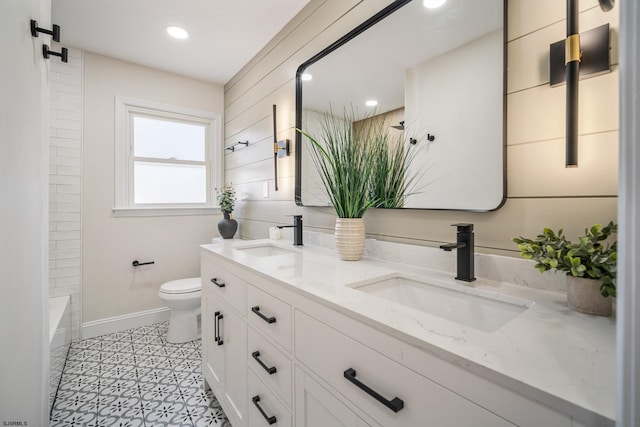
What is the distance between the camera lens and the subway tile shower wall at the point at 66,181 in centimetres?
240

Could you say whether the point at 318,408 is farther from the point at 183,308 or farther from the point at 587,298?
the point at 183,308

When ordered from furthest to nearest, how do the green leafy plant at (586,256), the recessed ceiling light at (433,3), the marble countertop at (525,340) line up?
the recessed ceiling light at (433,3) → the green leafy plant at (586,256) → the marble countertop at (525,340)

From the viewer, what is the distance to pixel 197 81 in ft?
10.2

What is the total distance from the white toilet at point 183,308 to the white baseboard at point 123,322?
1.62 feet

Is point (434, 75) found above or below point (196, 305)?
above

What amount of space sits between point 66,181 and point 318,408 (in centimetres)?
281

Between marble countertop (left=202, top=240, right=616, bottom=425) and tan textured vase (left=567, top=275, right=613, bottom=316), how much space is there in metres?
0.02

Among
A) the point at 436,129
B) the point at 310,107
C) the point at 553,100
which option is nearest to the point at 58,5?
the point at 310,107

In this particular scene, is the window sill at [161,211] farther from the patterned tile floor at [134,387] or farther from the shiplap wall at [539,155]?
the shiplap wall at [539,155]

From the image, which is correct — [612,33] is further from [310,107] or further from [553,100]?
[310,107]

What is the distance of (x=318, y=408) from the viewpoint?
859 millimetres

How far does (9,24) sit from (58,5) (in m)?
1.66

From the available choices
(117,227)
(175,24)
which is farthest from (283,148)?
(117,227)

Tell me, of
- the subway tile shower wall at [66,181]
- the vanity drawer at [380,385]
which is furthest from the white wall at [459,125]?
the subway tile shower wall at [66,181]
